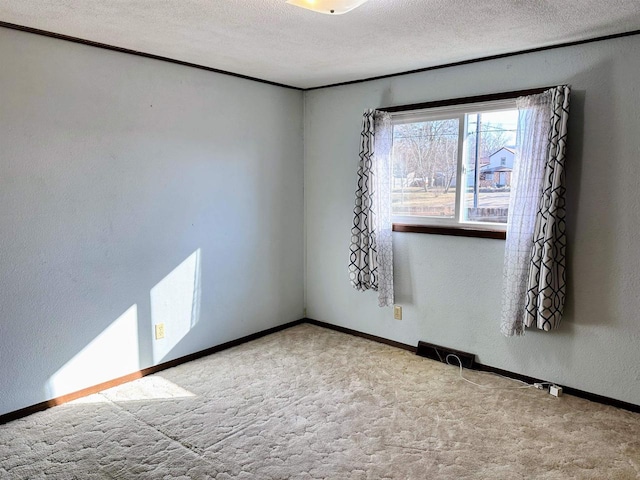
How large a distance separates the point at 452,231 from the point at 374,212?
2.16ft

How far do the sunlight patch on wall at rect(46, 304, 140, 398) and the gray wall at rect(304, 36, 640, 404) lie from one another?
74.2 inches

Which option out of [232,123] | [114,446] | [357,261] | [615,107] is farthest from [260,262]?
[615,107]

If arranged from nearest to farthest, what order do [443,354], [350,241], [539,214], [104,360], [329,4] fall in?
[329,4]
[539,214]
[104,360]
[443,354]
[350,241]

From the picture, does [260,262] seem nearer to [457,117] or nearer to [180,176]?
[180,176]

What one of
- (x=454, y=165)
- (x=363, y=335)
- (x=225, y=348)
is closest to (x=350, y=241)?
(x=363, y=335)

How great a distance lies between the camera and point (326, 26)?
2551 mm

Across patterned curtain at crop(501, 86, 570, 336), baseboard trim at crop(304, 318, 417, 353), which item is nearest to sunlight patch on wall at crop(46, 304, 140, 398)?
baseboard trim at crop(304, 318, 417, 353)

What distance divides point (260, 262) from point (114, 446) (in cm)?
200

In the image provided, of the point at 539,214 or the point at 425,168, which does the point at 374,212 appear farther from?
the point at 539,214

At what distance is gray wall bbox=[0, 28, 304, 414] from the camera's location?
2701 mm

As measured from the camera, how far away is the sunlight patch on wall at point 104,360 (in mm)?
2934

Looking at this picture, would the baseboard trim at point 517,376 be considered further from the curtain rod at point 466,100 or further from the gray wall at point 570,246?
the curtain rod at point 466,100

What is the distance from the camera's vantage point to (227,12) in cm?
233

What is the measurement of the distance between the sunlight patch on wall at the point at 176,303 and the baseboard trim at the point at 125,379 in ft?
0.35
